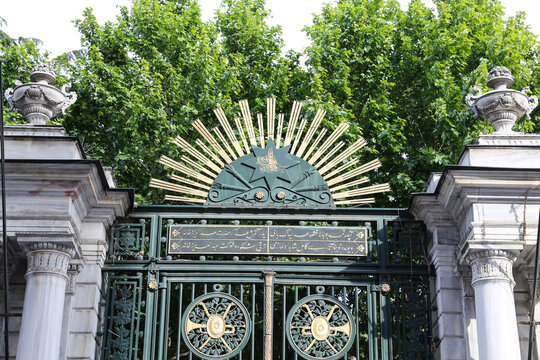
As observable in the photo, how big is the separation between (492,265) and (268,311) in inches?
110

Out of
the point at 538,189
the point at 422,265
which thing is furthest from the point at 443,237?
the point at 538,189

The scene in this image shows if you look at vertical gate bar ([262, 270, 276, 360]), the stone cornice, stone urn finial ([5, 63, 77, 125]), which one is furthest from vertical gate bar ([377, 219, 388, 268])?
stone urn finial ([5, 63, 77, 125])

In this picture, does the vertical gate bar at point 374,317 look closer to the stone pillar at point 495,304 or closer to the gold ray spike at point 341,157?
the stone pillar at point 495,304

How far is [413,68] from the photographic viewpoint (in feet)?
65.1

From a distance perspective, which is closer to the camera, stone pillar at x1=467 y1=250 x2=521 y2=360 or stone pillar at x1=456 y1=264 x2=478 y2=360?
stone pillar at x1=467 y1=250 x2=521 y2=360

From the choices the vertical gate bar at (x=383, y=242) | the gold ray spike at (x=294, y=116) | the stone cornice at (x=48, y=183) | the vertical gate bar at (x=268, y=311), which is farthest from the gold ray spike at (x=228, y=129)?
the vertical gate bar at (x=383, y=242)

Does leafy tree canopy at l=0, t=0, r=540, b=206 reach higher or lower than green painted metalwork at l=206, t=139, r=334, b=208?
higher

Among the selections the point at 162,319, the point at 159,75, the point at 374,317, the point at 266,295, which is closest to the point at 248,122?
the point at 266,295

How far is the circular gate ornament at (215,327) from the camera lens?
1158 centimetres

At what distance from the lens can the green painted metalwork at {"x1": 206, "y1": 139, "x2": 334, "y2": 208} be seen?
12.3m

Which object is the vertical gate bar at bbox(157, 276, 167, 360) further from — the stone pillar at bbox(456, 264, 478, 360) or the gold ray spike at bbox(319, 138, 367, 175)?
the stone pillar at bbox(456, 264, 478, 360)

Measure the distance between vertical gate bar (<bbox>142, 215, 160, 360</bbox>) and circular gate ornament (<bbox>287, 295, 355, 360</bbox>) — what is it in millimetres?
1710

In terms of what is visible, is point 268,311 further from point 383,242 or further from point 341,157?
point 341,157

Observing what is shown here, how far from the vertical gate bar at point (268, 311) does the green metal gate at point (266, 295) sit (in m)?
0.01
